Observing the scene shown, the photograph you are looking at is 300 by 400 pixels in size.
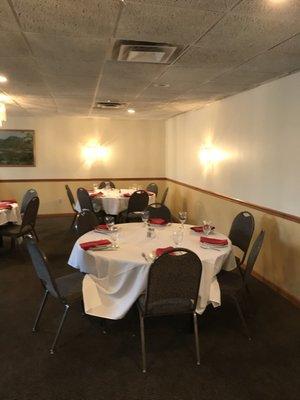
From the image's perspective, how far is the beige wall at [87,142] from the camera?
7.87 metres

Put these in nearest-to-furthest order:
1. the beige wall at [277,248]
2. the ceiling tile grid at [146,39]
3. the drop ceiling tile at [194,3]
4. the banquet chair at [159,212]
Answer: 1. the drop ceiling tile at [194,3]
2. the ceiling tile grid at [146,39]
3. the beige wall at [277,248]
4. the banquet chair at [159,212]

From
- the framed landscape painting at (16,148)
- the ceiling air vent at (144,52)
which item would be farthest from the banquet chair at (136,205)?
the framed landscape painting at (16,148)

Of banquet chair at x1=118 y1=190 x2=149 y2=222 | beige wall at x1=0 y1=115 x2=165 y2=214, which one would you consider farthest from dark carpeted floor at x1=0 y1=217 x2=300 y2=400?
beige wall at x1=0 y1=115 x2=165 y2=214

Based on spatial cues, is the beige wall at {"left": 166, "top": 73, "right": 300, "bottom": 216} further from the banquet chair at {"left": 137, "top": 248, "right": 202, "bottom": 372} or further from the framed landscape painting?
the framed landscape painting

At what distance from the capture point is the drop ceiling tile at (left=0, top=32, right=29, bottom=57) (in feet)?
8.21

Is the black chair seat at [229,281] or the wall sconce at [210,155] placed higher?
the wall sconce at [210,155]

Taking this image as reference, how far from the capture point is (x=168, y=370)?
247cm

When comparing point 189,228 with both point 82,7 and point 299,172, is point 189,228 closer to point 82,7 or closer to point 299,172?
point 299,172

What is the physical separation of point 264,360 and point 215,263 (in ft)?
2.66

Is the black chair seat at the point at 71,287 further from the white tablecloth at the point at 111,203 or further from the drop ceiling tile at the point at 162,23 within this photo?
the white tablecloth at the point at 111,203

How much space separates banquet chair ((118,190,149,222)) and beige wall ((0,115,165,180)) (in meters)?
2.50

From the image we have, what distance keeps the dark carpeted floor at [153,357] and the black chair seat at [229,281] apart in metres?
0.41

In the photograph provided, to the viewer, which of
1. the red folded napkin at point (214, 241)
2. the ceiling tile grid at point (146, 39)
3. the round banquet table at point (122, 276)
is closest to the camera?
the ceiling tile grid at point (146, 39)

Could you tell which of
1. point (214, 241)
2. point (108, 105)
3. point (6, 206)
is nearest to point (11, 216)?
point (6, 206)
